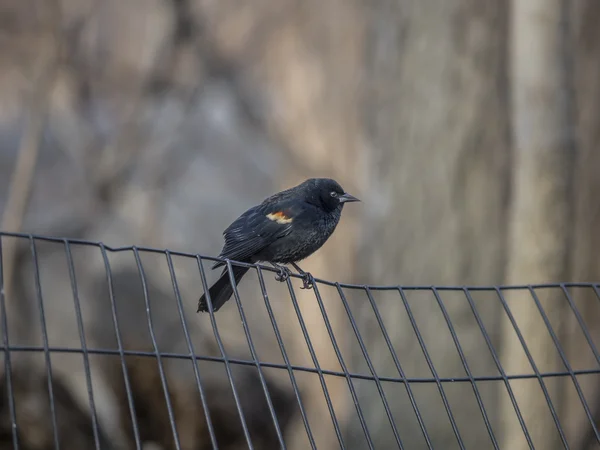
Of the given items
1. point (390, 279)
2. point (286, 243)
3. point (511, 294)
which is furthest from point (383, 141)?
point (286, 243)

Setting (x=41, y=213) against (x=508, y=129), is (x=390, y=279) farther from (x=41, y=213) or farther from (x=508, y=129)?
(x=41, y=213)

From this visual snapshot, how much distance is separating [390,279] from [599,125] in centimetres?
276

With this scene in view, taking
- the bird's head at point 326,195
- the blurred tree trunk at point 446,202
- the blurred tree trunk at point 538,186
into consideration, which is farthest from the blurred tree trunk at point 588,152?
the bird's head at point 326,195

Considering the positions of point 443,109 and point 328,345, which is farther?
point 328,345

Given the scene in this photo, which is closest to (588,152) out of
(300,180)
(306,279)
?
(300,180)

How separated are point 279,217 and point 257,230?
0.45 ft

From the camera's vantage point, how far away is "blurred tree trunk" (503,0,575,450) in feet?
19.7

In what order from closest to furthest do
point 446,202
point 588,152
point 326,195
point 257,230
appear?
point 257,230, point 326,195, point 446,202, point 588,152

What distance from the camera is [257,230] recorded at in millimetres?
4328

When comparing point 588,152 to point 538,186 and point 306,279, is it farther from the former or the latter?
point 306,279

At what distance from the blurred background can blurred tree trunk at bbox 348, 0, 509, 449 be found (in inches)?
0.5

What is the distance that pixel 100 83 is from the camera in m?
11.6

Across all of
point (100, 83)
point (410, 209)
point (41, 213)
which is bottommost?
point (41, 213)

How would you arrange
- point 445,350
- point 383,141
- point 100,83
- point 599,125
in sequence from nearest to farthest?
1. point 445,350
2. point 383,141
3. point 599,125
4. point 100,83
